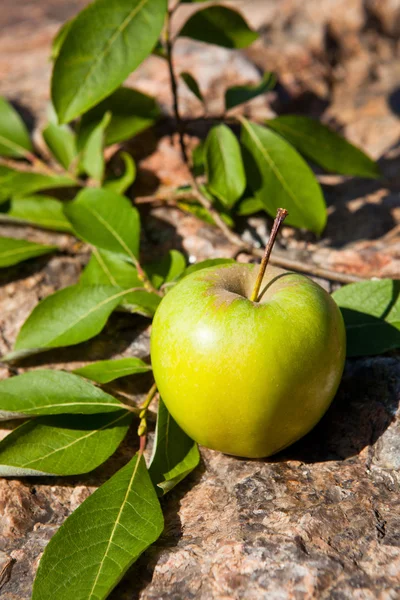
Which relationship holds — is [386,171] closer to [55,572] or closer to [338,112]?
[338,112]

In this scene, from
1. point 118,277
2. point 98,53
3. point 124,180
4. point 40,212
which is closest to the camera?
point 98,53

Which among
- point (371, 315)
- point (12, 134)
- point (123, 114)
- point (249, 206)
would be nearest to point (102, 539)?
point (371, 315)

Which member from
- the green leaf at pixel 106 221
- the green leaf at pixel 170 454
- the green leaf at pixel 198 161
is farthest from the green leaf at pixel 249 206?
the green leaf at pixel 170 454

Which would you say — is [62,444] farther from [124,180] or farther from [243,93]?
[243,93]

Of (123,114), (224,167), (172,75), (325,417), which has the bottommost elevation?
(325,417)

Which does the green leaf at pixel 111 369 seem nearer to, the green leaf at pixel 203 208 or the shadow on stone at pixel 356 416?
the shadow on stone at pixel 356 416
